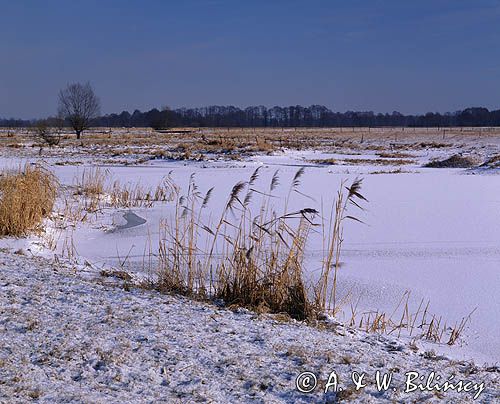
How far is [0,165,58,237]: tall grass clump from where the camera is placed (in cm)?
793

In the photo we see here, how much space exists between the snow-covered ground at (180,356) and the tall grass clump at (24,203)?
3042 mm

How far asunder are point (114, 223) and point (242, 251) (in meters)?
5.10

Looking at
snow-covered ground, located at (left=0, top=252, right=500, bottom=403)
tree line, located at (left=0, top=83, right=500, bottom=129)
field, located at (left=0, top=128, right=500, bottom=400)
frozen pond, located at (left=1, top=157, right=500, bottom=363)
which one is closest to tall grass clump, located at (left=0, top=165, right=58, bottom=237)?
field, located at (left=0, top=128, right=500, bottom=400)

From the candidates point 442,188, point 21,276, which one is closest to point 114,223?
point 21,276

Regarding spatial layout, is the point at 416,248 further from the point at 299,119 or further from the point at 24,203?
the point at 299,119

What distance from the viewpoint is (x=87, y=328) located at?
4.07 m

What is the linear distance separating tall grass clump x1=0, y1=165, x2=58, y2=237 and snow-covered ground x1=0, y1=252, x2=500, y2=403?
9.98 ft

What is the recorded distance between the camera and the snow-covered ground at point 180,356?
3.21m

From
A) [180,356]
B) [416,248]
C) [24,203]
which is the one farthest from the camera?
[24,203]

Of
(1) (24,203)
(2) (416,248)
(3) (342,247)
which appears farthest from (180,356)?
(1) (24,203)

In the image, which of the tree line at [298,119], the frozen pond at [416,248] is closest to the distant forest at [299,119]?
the tree line at [298,119]

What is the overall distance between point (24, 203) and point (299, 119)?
137m

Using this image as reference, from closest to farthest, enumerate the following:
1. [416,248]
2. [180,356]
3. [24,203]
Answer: [180,356], [416,248], [24,203]

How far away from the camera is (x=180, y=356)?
3.69 meters
